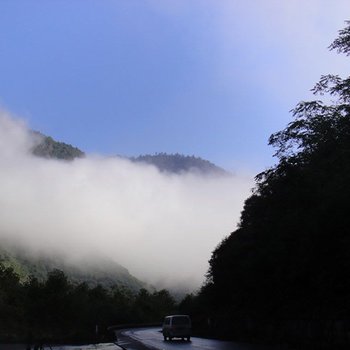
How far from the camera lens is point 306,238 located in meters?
25.7

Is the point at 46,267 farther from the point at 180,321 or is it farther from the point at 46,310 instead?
the point at 180,321

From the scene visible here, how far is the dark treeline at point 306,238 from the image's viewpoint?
78.9ft

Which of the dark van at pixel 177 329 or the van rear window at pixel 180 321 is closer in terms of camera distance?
the dark van at pixel 177 329

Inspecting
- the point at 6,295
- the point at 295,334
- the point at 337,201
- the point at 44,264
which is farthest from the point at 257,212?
the point at 44,264

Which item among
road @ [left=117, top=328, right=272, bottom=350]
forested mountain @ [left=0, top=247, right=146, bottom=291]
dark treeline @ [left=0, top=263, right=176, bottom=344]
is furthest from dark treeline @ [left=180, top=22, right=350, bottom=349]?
forested mountain @ [left=0, top=247, right=146, bottom=291]

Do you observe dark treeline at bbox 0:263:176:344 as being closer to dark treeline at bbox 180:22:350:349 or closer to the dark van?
the dark van

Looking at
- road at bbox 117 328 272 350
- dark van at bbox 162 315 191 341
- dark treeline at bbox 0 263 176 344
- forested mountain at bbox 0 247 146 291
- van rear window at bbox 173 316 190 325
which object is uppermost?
forested mountain at bbox 0 247 146 291

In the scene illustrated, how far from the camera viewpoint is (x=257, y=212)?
43.3 meters

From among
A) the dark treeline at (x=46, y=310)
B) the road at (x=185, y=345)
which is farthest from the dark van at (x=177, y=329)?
the dark treeline at (x=46, y=310)

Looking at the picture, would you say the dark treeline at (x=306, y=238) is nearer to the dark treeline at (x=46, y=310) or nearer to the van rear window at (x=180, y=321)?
the van rear window at (x=180, y=321)

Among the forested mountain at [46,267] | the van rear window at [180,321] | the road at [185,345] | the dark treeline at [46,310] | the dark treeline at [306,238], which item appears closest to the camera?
the dark treeline at [306,238]

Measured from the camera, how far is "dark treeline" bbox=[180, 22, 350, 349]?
Answer: 2405 cm

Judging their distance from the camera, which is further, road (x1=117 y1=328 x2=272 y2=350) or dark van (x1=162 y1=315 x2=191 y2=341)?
dark van (x1=162 y1=315 x2=191 y2=341)

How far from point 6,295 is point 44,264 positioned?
7676cm
